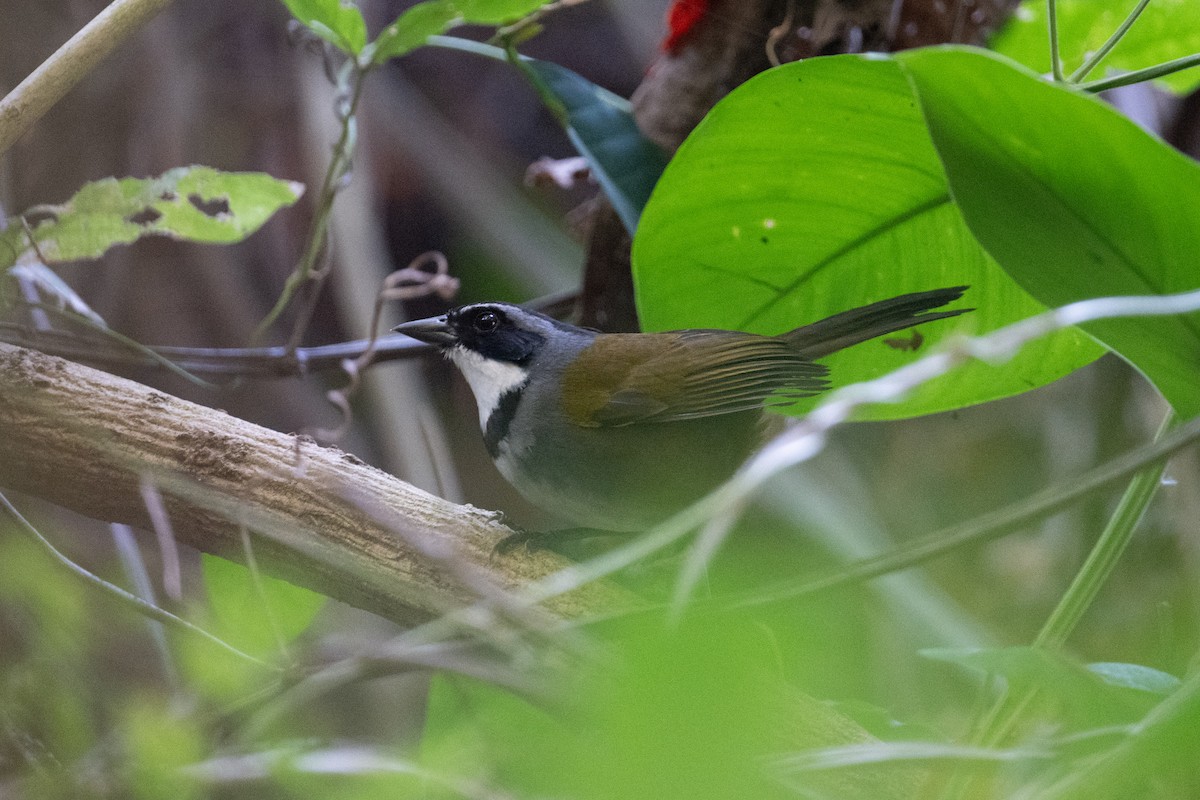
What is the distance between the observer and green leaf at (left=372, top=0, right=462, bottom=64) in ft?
4.98

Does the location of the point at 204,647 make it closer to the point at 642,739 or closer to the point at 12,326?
the point at 642,739

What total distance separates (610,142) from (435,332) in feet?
1.76

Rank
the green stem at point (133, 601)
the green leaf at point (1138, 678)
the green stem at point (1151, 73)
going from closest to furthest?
1. the green stem at point (133, 601)
2. the green leaf at point (1138, 678)
3. the green stem at point (1151, 73)

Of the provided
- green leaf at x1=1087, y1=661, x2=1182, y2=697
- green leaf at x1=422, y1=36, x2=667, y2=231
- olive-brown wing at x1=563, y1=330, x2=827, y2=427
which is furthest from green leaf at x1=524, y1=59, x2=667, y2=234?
green leaf at x1=1087, y1=661, x2=1182, y2=697

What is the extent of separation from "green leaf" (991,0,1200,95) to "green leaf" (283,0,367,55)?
1.32 m

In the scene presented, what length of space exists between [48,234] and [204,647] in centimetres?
97

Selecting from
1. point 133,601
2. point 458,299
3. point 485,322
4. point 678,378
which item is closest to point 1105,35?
point 678,378

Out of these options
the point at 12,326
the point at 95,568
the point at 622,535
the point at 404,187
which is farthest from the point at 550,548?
the point at 404,187

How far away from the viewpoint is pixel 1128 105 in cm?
286

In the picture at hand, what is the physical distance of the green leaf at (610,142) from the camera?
74.7 inches

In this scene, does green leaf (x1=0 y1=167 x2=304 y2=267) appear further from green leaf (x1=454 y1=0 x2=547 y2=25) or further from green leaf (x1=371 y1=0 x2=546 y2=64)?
green leaf (x1=454 y1=0 x2=547 y2=25)

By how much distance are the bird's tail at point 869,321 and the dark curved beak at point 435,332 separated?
72 cm

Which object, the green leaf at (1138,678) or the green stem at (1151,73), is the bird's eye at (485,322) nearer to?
the green stem at (1151,73)

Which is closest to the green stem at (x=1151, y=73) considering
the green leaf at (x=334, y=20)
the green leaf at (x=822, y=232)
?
the green leaf at (x=822, y=232)
